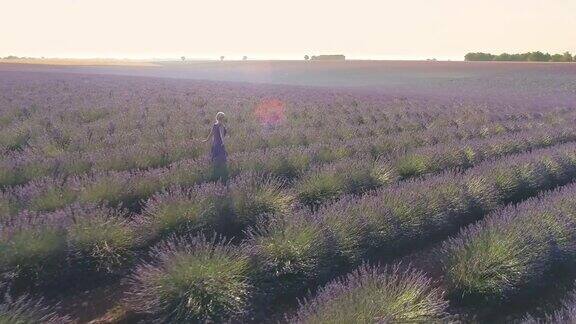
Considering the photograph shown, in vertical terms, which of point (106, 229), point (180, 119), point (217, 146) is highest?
point (217, 146)

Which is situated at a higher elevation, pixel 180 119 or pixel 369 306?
pixel 180 119

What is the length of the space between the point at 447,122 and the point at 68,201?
9.53 metres

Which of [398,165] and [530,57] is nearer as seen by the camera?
[398,165]

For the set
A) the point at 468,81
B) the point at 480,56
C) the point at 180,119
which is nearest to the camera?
the point at 180,119

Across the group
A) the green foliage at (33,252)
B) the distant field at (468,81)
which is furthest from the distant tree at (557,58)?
the green foliage at (33,252)

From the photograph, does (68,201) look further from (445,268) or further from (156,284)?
(445,268)

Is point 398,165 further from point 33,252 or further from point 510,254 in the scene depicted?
point 33,252

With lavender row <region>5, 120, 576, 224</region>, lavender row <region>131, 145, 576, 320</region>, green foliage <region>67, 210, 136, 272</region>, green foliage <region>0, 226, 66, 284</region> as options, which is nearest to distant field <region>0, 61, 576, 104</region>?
lavender row <region>5, 120, 576, 224</region>

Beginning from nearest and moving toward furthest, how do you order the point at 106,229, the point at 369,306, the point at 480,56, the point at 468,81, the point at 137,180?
the point at 369,306
the point at 106,229
the point at 137,180
the point at 468,81
the point at 480,56

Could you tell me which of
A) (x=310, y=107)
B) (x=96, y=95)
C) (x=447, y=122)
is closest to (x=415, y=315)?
(x=447, y=122)

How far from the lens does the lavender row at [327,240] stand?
312 cm

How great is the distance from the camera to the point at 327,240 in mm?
3744

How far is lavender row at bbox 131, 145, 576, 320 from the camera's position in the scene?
3117mm

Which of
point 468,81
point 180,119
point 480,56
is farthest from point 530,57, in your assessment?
point 180,119
